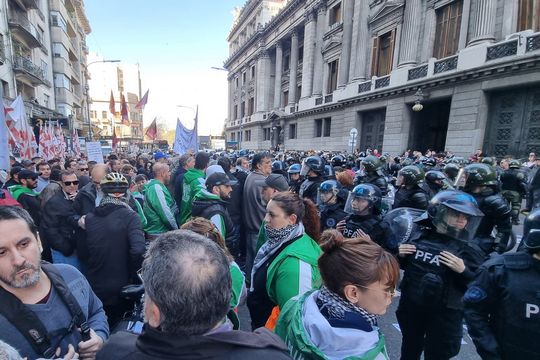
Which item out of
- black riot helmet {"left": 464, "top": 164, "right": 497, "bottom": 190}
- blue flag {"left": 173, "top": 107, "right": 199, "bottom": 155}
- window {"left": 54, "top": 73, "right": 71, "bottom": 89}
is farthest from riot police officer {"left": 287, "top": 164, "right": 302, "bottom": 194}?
window {"left": 54, "top": 73, "right": 71, "bottom": 89}

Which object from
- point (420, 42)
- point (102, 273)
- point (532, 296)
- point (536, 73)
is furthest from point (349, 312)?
point (420, 42)

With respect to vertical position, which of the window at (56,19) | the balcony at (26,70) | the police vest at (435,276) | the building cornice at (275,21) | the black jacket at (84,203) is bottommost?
the police vest at (435,276)

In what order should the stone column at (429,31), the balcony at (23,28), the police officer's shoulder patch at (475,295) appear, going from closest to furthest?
the police officer's shoulder patch at (475,295), the stone column at (429,31), the balcony at (23,28)

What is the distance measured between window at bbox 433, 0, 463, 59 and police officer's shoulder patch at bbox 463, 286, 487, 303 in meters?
17.0

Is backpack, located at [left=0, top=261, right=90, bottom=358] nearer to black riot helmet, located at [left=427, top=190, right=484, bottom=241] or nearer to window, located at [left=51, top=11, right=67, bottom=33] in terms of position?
black riot helmet, located at [left=427, top=190, right=484, bottom=241]

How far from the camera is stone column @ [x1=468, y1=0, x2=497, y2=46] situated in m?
12.6

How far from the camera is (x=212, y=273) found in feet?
3.31

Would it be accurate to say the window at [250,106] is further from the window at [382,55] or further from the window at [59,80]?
the window at [382,55]

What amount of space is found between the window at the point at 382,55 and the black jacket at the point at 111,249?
Result: 807 inches

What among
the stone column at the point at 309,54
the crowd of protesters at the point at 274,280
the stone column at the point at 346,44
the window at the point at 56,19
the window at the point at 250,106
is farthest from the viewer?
the window at the point at 250,106

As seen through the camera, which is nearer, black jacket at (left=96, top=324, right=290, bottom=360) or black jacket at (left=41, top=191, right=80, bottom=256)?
black jacket at (left=96, top=324, right=290, bottom=360)

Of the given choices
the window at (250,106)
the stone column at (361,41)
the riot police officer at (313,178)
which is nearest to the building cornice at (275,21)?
the window at (250,106)

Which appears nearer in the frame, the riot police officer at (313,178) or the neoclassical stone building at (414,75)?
the riot police officer at (313,178)

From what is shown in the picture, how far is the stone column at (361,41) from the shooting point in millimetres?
21125
